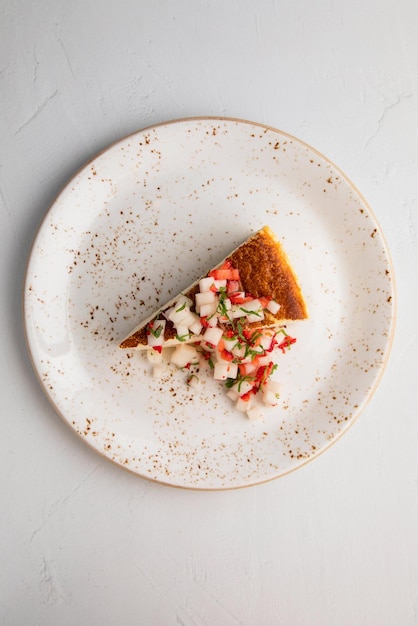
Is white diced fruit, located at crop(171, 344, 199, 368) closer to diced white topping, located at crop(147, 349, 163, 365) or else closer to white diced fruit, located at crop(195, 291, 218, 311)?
diced white topping, located at crop(147, 349, 163, 365)

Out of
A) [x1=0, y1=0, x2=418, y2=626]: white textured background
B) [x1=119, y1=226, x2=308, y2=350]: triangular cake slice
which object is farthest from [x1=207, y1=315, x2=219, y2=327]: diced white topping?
[x1=0, y1=0, x2=418, y2=626]: white textured background

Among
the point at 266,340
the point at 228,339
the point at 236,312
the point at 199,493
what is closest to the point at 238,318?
the point at 236,312

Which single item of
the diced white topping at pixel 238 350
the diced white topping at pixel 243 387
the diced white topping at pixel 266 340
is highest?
the diced white topping at pixel 238 350

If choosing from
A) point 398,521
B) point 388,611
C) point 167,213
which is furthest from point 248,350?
point 388,611

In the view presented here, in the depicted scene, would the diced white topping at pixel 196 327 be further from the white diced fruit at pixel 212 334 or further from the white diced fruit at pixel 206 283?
the white diced fruit at pixel 206 283

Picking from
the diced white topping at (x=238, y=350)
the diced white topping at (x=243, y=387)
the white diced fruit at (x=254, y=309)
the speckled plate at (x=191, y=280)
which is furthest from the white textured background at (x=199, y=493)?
the white diced fruit at (x=254, y=309)

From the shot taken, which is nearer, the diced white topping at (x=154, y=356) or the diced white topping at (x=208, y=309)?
the diced white topping at (x=208, y=309)
